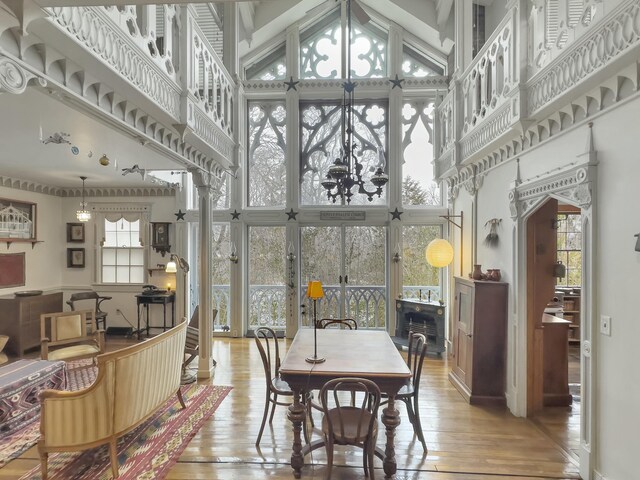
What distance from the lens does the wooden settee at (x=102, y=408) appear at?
8.36ft

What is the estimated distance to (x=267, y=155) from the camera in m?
6.67

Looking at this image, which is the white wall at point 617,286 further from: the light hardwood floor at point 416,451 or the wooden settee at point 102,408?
the wooden settee at point 102,408

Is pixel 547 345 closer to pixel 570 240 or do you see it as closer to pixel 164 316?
pixel 570 240

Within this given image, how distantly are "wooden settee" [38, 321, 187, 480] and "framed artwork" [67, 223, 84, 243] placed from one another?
5266mm

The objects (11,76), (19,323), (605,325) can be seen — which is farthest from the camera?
(19,323)

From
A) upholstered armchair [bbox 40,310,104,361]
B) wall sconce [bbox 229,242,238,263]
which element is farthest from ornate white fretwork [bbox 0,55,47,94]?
wall sconce [bbox 229,242,238,263]

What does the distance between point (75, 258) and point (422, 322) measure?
22.4 ft

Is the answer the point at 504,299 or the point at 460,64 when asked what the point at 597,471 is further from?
the point at 460,64

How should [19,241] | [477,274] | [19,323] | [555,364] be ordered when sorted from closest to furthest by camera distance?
[555,364] → [477,274] → [19,323] → [19,241]

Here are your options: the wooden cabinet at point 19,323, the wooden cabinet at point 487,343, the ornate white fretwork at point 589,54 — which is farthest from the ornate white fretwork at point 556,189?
the wooden cabinet at point 19,323

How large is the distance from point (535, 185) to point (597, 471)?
232cm

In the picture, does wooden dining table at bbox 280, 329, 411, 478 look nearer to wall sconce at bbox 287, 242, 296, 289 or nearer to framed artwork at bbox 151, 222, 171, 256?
wall sconce at bbox 287, 242, 296, 289

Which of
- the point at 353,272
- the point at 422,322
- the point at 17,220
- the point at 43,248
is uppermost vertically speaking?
the point at 17,220

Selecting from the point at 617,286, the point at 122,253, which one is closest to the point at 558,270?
the point at 617,286
